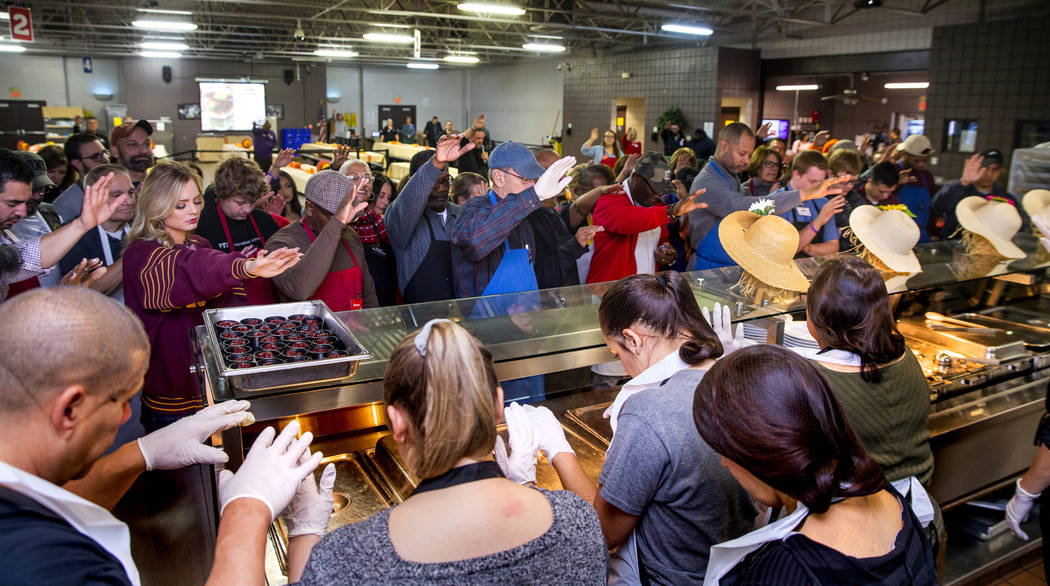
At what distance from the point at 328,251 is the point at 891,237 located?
8.21ft

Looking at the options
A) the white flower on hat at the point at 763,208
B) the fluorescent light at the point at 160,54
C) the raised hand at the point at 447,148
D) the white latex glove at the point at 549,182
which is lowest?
the white flower on hat at the point at 763,208

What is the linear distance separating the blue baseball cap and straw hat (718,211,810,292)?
2.75ft

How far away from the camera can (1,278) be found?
2535 mm

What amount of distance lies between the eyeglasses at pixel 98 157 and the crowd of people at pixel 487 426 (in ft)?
6.75

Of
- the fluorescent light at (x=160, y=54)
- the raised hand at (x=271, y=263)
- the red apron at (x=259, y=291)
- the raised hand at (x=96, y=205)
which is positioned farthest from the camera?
the fluorescent light at (x=160, y=54)

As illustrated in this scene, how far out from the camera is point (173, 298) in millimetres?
2297

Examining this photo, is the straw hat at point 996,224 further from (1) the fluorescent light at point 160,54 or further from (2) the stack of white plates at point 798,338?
(1) the fluorescent light at point 160,54

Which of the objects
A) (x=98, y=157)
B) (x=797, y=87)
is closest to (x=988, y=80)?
(x=797, y=87)

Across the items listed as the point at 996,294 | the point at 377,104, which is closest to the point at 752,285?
the point at 996,294

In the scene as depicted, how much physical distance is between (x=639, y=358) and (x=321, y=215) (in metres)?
1.84

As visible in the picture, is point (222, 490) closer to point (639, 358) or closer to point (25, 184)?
point (639, 358)

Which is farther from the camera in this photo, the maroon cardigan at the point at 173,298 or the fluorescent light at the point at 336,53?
the fluorescent light at the point at 336,53

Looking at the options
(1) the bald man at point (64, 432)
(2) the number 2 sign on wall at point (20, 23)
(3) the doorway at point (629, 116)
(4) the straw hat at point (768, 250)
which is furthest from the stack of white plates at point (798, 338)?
(3) the doorway at point (629, 116)

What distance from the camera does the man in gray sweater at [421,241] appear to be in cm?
321
